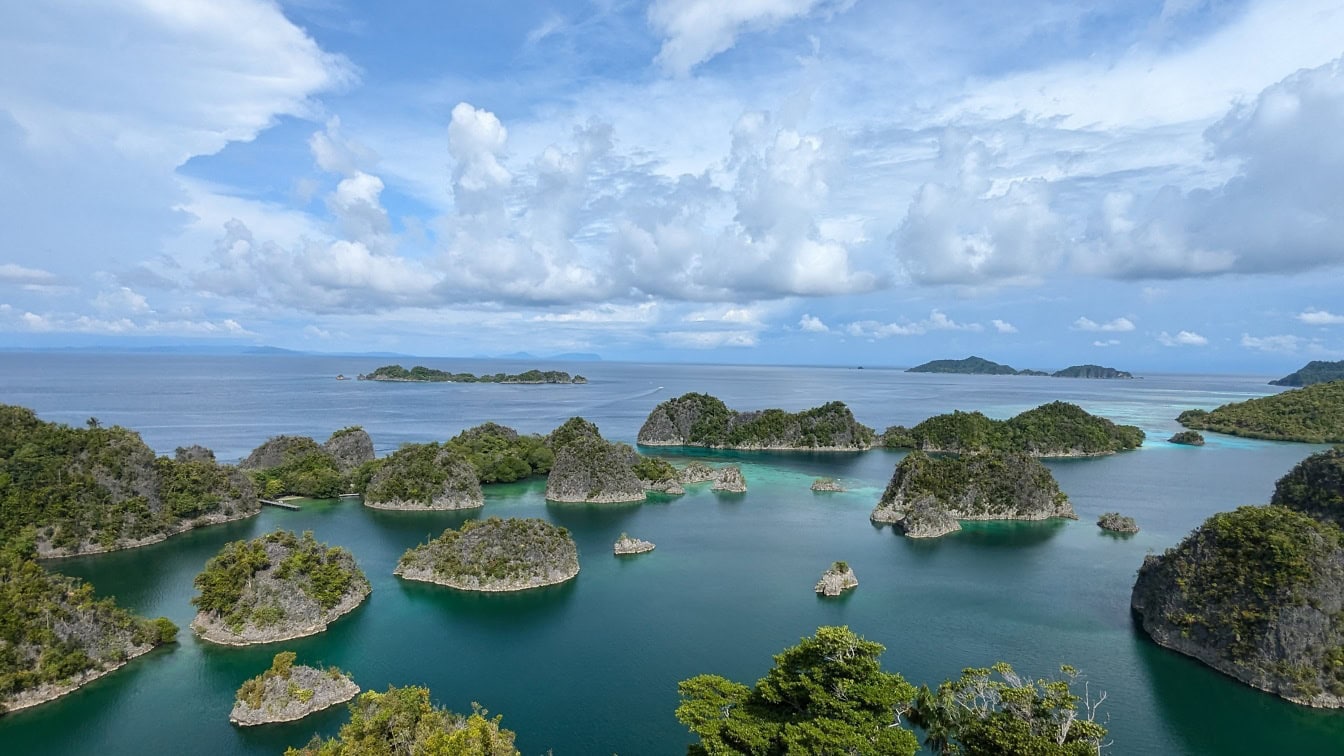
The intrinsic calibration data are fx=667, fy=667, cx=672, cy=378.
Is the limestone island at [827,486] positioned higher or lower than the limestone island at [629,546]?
higher

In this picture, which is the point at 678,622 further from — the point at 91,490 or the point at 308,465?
the point at 308,465

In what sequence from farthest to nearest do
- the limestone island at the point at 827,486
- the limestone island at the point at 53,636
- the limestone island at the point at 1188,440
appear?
the limestone island at the point at 1188,440, the limestone island at the point at 827,486, the limestone island at the point at 53,636

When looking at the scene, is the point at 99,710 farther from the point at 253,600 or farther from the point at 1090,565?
the point at 1090,565

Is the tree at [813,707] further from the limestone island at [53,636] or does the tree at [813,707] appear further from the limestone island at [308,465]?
the limestone island at [308,465]

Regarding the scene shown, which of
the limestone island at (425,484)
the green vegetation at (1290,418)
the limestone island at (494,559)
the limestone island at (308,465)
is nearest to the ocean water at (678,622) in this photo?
the limestone island at (494,559)

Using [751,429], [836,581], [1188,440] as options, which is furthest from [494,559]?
[1188,440]

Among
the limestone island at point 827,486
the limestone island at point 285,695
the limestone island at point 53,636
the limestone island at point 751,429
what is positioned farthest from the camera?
the limestone island at point 751,429

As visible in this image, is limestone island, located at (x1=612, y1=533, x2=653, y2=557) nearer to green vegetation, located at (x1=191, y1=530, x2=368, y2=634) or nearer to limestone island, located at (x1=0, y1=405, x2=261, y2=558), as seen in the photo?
green vegetation, located at (x1=191, y1=530, x2=368, y2=634)
